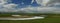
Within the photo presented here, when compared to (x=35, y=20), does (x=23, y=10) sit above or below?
above

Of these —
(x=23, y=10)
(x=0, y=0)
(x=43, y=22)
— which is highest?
(x=0, y=0)

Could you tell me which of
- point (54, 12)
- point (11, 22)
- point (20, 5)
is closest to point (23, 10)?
point (20, 5)

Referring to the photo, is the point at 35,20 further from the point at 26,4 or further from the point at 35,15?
the point at 26,4

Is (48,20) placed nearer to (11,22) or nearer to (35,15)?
(35,15)

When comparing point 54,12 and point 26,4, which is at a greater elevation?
point 26,4

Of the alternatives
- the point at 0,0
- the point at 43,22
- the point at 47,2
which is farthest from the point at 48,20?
the point at 0,0

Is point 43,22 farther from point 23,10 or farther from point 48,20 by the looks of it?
point 23,10

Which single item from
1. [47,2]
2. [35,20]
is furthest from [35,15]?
[47,2]
